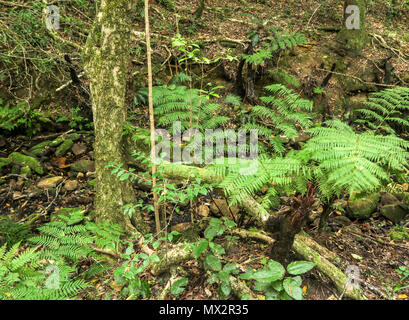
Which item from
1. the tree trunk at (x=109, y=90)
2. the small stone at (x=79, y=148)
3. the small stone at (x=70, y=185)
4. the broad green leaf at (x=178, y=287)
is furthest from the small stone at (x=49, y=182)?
the broad green leaf at (x=178, y=287)

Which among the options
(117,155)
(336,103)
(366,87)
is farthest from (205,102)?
(366,87)

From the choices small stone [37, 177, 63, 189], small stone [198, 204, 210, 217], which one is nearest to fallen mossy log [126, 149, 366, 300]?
small stone [198, 204, 210, 217]

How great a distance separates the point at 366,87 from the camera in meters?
6.28

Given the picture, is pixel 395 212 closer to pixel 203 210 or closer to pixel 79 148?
pixel 203 210

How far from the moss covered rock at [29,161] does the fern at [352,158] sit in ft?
13.3

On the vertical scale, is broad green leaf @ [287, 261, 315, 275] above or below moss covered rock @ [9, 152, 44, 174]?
Result: below

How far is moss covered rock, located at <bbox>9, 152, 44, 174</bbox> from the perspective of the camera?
4098mm

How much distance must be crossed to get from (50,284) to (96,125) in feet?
5.19

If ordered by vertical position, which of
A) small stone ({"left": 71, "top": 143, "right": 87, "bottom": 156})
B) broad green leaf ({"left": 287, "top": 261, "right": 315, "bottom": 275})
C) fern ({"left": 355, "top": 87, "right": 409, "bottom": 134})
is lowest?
broad green leaf ({"left": 287, "top": 261, "right": 315, "bottom": 275})

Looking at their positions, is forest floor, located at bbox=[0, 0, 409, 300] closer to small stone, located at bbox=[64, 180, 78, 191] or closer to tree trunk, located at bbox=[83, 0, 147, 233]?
small stone, located at bbox=[64, 180, 78, 191]

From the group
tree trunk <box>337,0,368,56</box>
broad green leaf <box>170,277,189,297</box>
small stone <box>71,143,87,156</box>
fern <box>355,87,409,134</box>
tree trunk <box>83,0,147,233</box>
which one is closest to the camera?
broad green leaf <box>170,277,189,297</box>

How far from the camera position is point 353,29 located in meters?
6.86

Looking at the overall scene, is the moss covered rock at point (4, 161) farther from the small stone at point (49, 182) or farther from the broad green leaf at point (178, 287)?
the broad green leaf at point (178, 287)

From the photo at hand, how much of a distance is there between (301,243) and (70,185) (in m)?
3.51
